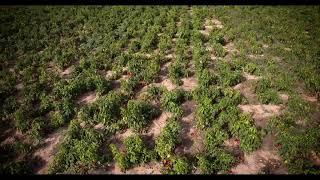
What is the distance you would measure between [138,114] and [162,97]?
1.59 metres

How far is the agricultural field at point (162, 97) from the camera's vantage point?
28.4ft

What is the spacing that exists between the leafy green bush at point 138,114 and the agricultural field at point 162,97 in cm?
3

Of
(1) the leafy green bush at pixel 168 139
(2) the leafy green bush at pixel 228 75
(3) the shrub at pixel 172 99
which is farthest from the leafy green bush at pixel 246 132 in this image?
(2) the leafy green bush at pixel 228 75

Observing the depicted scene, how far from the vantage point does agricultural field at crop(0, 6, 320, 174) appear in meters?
8.65

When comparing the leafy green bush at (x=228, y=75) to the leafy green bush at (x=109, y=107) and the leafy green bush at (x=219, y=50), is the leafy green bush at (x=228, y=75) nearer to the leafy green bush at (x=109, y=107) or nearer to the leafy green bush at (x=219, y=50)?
the leafy green bush at (x=219, y=50)

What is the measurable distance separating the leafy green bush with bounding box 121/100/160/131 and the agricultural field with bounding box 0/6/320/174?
3 cm

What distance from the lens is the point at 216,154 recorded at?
868 cm

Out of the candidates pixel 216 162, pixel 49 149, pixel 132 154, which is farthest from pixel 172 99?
pixel 49 149

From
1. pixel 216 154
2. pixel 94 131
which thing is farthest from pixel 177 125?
pixel 94 131

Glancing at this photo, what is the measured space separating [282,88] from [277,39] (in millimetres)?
5086

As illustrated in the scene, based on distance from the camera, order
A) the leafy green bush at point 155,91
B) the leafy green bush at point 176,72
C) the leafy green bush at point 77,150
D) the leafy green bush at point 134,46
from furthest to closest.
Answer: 1. the leafy green bush at point 134,46
2. the leafy green bush at point 176,72
3. the leafy green bush at point 155,91
4. the leafy green bush at point 77,150

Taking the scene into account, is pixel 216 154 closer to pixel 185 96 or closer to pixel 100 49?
pixel 185 96

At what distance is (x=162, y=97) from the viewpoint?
441 inches

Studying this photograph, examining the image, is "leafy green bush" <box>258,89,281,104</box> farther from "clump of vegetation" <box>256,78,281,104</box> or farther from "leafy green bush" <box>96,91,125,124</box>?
"leafy green bush" <box>96,91,125,124</box>
